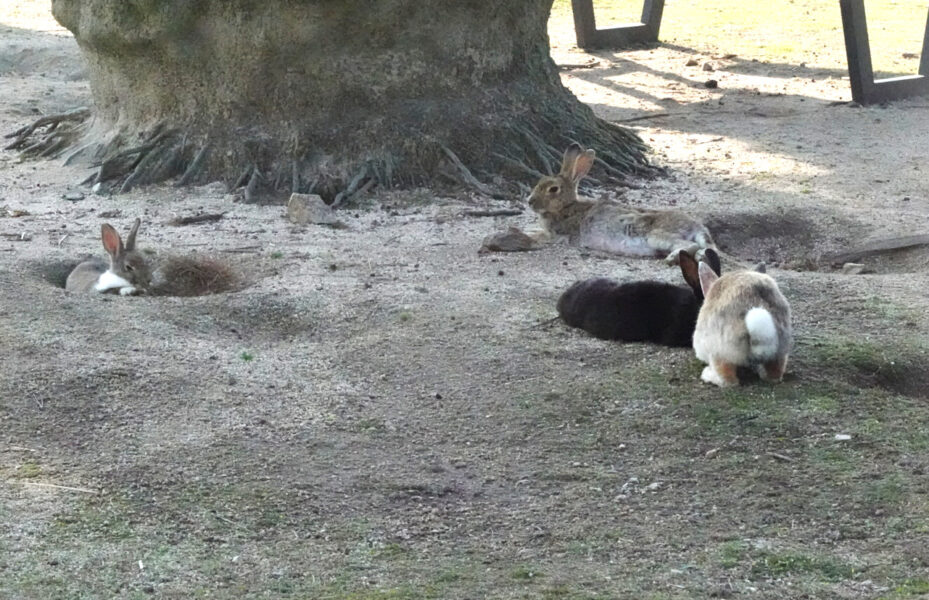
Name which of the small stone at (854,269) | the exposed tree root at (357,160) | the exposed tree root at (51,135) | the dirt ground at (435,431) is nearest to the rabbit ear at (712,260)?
the dirt ground at (435,431)

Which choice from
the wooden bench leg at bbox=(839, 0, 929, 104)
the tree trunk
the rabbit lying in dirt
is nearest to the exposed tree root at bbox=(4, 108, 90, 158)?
the tree trunk

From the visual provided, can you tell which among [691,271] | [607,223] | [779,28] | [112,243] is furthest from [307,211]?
[779,28]

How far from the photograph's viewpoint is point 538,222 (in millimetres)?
7996

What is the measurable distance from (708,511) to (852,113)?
852cm

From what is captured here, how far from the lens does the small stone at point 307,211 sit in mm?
7895

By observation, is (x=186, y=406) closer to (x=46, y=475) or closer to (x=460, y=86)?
(x=46, y=475)

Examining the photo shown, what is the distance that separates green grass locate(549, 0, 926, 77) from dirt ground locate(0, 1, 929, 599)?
735 cm

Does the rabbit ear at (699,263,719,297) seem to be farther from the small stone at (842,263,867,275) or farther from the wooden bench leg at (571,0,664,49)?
the wooden bench leg at (571,0,664,49)

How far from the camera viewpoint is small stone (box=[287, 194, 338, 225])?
25.9ft

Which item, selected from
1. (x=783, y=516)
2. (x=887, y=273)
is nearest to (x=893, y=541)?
(x=783, y=516)

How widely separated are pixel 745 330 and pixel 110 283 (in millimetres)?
3396

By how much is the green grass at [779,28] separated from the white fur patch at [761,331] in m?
9.46

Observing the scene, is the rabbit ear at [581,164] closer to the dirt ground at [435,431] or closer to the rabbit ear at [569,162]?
the rabbit ear at [569,162]

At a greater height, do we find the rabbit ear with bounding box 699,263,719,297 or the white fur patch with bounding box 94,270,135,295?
the white fur patch with bounding box 94,270,135,295
